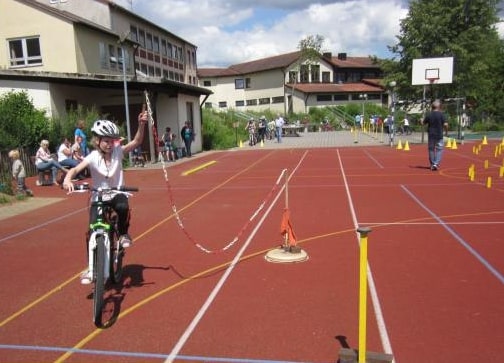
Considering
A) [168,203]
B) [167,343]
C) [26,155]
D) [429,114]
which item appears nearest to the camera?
[167,343]

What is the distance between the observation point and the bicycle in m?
4.80

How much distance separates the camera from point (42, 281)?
252 inches

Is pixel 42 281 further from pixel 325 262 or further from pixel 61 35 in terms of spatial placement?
pixel 61 35

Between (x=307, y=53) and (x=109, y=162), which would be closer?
(x=109, y=162)

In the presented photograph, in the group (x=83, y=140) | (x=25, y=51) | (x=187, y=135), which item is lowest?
(x=187, y=135)

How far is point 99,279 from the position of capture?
4.80 m

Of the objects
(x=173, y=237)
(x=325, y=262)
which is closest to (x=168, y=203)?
(x=173, y=237)

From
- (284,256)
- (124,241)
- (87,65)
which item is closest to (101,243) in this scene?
(124,241)

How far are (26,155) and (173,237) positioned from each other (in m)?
12.1

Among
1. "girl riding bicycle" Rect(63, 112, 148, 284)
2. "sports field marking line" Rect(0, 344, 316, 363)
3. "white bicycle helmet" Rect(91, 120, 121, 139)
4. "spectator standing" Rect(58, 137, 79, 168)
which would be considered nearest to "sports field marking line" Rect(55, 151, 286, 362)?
"sports field marking line" Rect(0, 344, 316, 363)

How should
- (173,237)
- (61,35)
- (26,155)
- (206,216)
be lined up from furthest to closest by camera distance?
1. (61,35)
2. (26,155)
3. (206,216)
4. (173,237)

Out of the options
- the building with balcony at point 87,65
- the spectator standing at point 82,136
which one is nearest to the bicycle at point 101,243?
the spectator standing at point 82,136

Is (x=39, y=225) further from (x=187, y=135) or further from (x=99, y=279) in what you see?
(x=187, y=135)

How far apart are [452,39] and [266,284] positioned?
4165 cm
